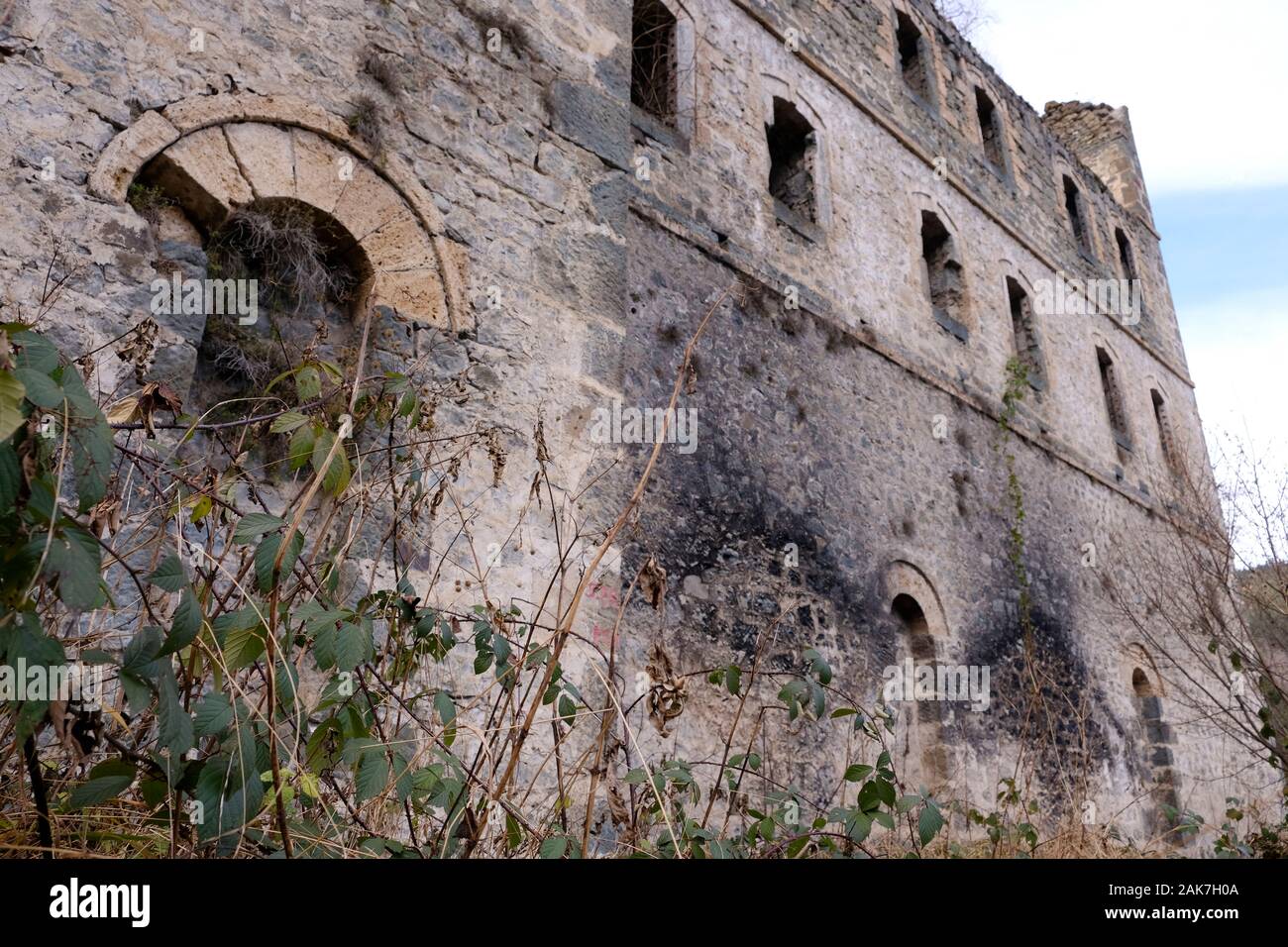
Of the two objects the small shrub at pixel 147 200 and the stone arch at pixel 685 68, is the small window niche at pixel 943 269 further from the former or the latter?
the small shrub at pixel 147 200

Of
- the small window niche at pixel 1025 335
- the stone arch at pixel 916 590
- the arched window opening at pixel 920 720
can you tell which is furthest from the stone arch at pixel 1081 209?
the arched window opening at pixel 920 720

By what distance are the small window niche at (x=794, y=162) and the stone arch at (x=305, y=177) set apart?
403 centimetres

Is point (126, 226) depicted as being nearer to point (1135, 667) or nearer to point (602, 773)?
point (602, 773)

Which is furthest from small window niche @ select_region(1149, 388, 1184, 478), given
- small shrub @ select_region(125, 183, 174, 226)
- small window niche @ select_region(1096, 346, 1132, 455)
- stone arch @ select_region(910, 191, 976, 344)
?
small shrub @ select_region(125, 183, 174, 226)

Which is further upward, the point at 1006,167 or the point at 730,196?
the point at 1006,167

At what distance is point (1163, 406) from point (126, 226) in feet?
44.5

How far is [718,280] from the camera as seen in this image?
6.16 m

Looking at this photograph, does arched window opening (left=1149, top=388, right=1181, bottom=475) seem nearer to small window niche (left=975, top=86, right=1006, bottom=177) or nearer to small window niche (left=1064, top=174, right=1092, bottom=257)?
small window niche (left=1064, top=174, right=1092, bottom=257)

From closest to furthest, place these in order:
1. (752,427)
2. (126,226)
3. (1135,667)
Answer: (126,226)
(752,427)
(1135,667)

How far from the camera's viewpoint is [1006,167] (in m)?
10.9

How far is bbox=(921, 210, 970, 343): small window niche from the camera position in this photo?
30.0ft

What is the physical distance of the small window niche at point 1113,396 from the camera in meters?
11.6

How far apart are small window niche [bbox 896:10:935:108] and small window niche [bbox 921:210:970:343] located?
151cm
